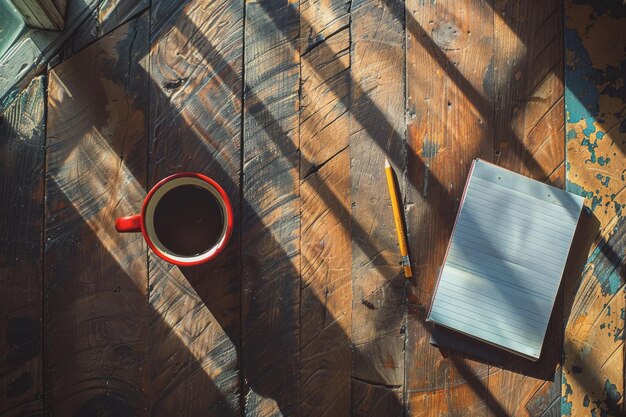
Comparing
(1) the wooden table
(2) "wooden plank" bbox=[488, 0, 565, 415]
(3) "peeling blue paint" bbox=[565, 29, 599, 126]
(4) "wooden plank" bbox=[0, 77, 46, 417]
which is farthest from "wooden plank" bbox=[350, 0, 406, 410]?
(4) "wooden plank" bbox=[0, 77, 46, 417]

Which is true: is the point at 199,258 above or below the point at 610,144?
above

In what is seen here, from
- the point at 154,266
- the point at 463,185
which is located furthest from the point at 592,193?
the point at 154,266

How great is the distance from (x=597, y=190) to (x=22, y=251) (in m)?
0.97

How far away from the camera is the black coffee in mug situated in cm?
108

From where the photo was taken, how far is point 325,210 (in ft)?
3.70

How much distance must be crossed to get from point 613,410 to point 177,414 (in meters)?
0.72

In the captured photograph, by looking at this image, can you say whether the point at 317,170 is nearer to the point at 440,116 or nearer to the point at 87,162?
the point at 440,116

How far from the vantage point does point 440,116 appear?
113 centimetres

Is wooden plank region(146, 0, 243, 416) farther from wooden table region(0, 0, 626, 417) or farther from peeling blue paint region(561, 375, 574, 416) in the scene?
peeling blue paint region(561, 375, 574, 416)

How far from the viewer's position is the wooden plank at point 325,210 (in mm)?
1111

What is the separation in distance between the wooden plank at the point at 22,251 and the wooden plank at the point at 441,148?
63 cm

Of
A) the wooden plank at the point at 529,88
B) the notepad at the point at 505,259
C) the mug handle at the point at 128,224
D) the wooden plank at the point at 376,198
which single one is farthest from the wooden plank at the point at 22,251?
the wooden plank at the point at 529,88

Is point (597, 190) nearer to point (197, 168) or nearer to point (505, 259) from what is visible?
point (505, 259)

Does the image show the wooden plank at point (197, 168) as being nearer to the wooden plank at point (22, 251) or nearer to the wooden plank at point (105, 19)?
the wooden plank at point (105, 19)
